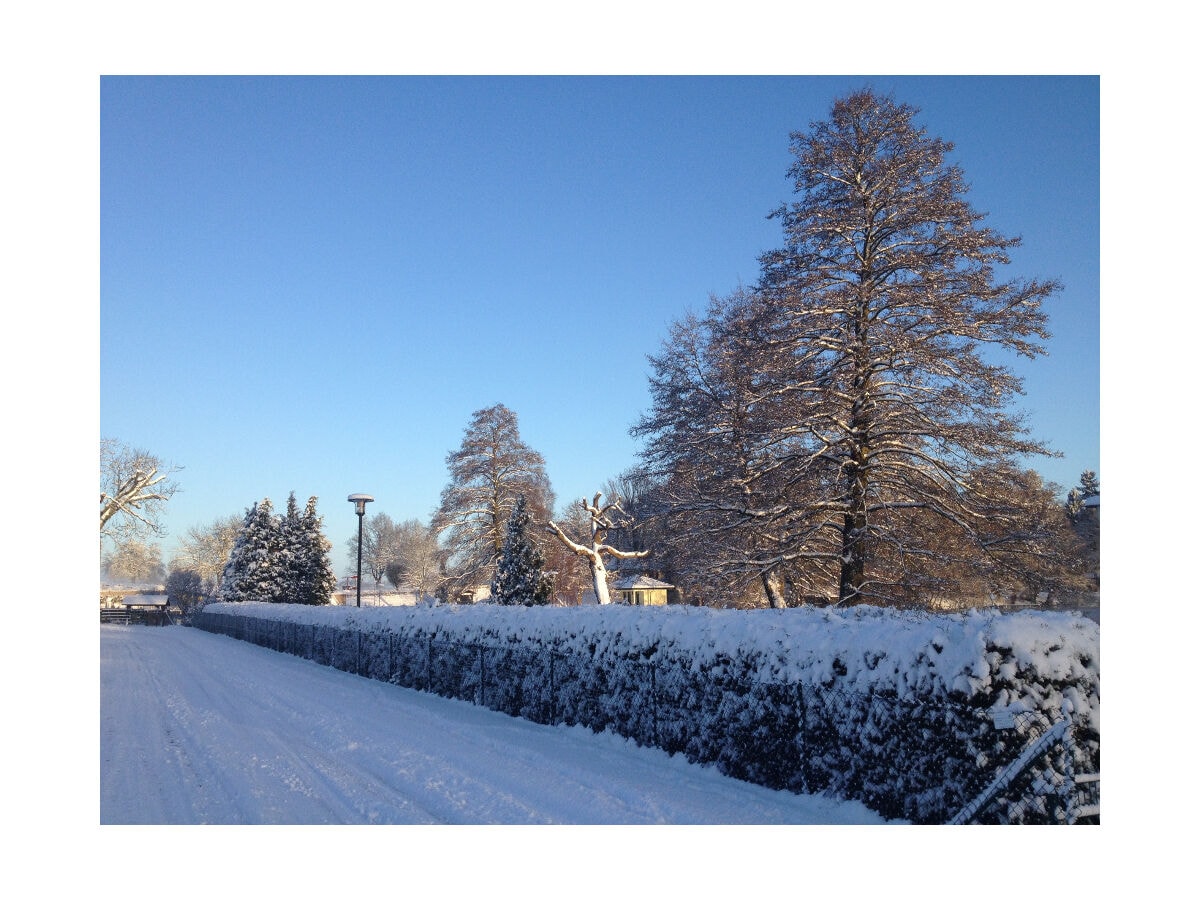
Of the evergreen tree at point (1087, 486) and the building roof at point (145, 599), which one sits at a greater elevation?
the evergreen tree at point (1087, 486)

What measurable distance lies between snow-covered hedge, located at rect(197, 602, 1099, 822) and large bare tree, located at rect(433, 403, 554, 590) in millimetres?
19745

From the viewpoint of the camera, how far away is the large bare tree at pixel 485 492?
1180 inches

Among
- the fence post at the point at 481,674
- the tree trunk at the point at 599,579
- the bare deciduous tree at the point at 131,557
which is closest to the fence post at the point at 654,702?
the fence post at the point at 481,674

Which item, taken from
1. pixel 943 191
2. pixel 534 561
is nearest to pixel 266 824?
pixel 943 191

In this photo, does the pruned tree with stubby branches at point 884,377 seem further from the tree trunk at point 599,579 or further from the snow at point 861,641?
the tree trunk at point 599,579

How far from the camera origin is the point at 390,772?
22.7 feet

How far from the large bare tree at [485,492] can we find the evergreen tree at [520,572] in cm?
681

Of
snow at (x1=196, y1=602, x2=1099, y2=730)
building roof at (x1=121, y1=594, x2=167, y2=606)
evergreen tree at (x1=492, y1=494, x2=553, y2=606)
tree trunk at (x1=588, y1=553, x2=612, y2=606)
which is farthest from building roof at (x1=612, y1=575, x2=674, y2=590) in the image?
building roof at (x1=121, y1=594, x2=167, y2=606)

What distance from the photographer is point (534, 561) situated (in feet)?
73.7

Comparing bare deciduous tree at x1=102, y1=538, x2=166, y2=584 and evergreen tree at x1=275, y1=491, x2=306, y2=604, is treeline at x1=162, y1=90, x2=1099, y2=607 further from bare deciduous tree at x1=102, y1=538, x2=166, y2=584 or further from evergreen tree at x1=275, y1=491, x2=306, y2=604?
evergreen tree at x1=275, y1=491, x2=306, y2=604

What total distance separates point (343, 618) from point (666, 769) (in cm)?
1290

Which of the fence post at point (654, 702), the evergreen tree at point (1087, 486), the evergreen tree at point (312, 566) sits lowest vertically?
the evergreen tree at point (312, 566)

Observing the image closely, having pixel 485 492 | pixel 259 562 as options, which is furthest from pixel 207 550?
pixel 485 492
